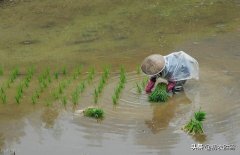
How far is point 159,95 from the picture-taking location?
8969mm

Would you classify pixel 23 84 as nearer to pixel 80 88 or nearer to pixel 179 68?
pixel 80 88

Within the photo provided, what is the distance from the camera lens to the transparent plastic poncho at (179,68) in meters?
9.30

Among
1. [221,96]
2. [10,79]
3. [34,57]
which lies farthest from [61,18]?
[221,96]

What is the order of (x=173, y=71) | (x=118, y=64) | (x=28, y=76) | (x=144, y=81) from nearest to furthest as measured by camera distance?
(x=173, y=71), (x=144, y=81), (x=28, y=76), (x=118, y=64)

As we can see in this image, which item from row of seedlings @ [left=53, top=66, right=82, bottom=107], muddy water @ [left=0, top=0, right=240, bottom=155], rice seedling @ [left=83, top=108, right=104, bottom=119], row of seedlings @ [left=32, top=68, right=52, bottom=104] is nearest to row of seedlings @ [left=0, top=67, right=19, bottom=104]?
muddy water @ [left=0, top=0, right=240, bottom=155]

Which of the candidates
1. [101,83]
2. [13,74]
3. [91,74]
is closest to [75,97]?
[101,83]

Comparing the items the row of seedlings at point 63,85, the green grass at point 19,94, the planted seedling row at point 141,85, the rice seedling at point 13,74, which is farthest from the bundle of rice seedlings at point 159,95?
the rice seedling at point 13,74

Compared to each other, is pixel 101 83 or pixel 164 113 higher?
pixel 164 113

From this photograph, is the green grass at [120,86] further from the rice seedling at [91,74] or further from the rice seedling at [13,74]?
the rice seedling at [13,74]

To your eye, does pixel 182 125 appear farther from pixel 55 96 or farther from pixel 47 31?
pixel 47 31

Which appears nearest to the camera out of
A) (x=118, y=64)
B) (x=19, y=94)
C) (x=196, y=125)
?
(x=196, y=125)

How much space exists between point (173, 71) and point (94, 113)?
66.0 inches

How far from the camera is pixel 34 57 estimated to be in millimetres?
11844

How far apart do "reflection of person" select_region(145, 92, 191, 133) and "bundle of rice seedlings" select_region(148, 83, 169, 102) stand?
4.3 inches
